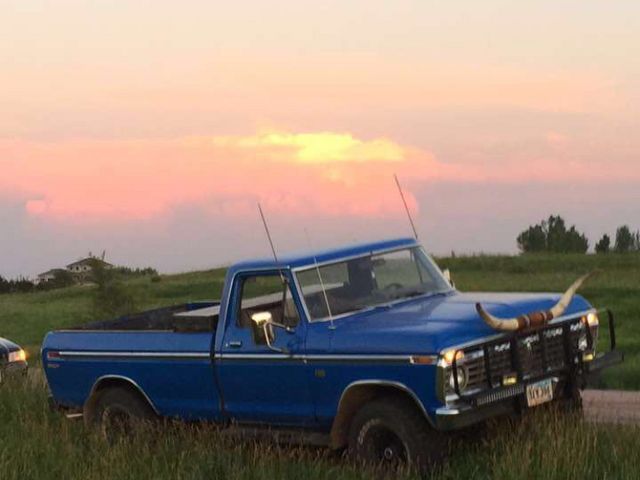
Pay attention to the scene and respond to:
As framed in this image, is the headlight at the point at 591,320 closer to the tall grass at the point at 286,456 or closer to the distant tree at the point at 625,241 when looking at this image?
the tall grass at the point at 286,456

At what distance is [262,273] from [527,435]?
275 cm

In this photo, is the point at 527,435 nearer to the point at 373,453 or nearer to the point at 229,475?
the point at 373,453

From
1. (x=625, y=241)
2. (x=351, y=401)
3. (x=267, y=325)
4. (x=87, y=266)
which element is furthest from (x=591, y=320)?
(x=625, y=241)

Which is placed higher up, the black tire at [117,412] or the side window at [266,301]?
the side window at [266,301]

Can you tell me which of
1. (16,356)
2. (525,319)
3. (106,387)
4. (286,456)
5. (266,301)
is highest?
(266,301)

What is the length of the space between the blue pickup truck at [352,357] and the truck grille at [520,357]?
0.5 inches

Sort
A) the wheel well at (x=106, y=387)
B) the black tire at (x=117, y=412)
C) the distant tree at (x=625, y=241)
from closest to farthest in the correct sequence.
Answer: the black tire at (x=117, y=412) < the wheel well at (x=106, y=387) < the distant tree at (x=625, y=241)

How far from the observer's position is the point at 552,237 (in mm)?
63281

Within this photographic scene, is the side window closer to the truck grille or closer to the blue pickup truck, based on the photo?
the blue pickup truck

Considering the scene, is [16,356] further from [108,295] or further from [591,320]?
[591,320]

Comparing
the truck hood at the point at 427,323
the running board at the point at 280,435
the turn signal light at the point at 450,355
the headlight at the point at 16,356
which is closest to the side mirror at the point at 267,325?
the truck hood at the point at 427,323

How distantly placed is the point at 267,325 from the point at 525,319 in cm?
217

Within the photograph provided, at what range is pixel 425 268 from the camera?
11.1 metres

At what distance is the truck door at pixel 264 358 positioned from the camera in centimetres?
1016
